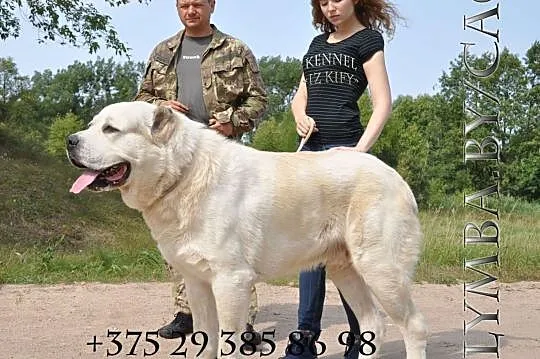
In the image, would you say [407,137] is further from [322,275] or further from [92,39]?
[322,275]

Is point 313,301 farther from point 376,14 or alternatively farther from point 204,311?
point 376,14

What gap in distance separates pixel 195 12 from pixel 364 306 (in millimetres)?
2506

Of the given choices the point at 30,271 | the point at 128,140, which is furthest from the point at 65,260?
the point at 128,140

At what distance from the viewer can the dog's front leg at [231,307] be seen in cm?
391

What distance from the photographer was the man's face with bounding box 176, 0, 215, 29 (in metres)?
5.05

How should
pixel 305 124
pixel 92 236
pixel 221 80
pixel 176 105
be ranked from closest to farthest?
pixel 305 124 → pixel 176 105 → pixel 221 80 → pixel 92 236

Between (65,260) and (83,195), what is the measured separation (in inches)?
295

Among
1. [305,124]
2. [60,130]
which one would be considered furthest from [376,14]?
[60,130]

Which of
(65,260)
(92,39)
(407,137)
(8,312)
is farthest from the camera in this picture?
(407,137)

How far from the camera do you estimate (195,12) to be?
509 centimetres

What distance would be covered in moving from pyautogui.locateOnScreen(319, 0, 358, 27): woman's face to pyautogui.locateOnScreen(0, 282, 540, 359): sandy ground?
2.48m

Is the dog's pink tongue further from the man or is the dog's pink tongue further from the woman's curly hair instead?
the woman's curly hair

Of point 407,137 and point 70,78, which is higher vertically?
point 70,78

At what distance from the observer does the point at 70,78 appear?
130ft
